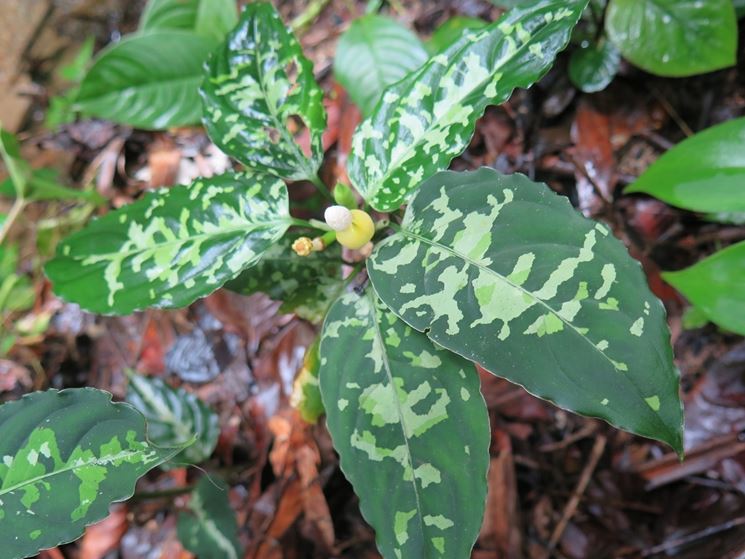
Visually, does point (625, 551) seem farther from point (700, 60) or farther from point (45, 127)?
point (45, 127)

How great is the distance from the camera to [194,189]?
89cm

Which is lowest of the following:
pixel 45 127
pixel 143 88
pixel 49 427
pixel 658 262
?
pixel 658 262

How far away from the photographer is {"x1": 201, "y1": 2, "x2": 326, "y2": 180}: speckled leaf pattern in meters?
0.91

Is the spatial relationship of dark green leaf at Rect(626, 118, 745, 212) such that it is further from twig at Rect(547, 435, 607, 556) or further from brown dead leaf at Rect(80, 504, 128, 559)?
brown dead leaf at Rect(80, 504, 128, 559)

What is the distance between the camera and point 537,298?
667mm

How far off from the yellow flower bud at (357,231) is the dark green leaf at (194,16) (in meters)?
1.00

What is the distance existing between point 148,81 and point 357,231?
3.16 feet

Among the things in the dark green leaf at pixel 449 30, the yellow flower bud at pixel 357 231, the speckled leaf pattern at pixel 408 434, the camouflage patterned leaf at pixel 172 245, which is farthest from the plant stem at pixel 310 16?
the speckled leaf pattern at pixel 408 434

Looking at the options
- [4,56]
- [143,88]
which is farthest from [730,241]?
[4,56]

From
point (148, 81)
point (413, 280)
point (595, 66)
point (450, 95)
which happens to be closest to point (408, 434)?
point (413, 280)

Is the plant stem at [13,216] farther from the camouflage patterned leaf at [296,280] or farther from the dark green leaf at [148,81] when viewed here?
the camouflage patterned leaf at [296,280]

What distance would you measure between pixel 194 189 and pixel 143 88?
0.74 meters

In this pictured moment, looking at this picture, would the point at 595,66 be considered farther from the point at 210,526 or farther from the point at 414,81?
the point at 210,526

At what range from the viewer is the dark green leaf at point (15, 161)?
4.30 feet
